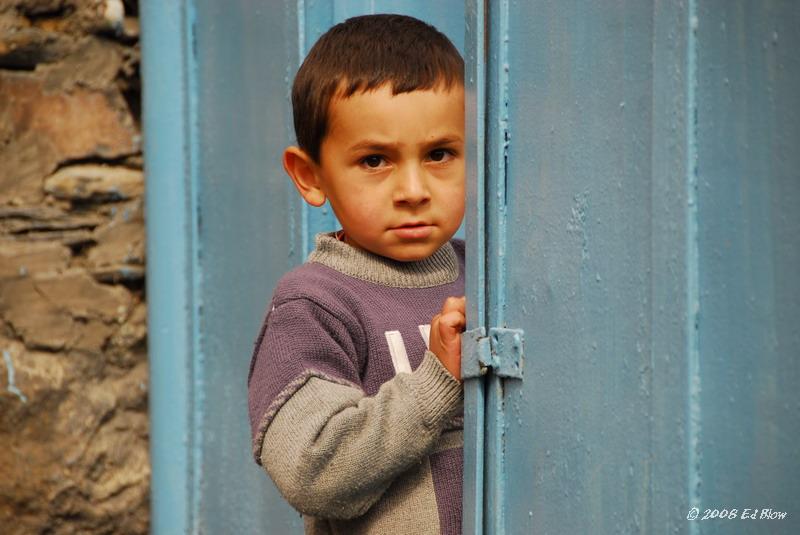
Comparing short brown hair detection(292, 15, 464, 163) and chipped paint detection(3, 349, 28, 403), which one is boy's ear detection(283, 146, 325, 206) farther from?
chipped paint detection(3, 349, 28, 403)

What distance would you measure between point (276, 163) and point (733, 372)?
1.62 metres

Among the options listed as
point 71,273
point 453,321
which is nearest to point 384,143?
point 453,321

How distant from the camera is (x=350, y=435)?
161cm

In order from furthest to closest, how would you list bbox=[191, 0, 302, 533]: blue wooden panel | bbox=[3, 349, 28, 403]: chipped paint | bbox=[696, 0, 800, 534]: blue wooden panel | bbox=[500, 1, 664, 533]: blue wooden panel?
bbox=[3, 349, 28, 403]: chipped paint < bbox=[191, 0, 302, 533]: blue wooden panel < bbox=[500, 1, 664, 533]: blue wooden panel < bbox=[696, 0, 800, 534]: blue wooden panel

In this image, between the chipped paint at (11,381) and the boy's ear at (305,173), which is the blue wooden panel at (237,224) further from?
the boy's ear at (305,173)

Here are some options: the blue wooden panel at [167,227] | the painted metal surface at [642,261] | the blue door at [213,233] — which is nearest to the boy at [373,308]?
the painted metal surface at [642,261]

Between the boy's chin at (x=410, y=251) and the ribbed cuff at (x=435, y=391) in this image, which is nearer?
the ribbed cuff at (x=435, y=391)

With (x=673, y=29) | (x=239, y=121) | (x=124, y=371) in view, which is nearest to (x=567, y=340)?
(x=673, y=29)

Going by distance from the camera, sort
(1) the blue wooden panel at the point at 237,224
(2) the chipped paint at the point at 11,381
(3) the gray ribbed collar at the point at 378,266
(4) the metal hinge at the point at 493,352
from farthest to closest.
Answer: (2) the chipped paint at the point at 11,381 < (1) the blue wooden panel at the point at 237,224 < (3) the gray ribbed collar at the point at 378,266 < (4) the metal hinge at the point at 493,352

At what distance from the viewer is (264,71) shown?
2.68 m

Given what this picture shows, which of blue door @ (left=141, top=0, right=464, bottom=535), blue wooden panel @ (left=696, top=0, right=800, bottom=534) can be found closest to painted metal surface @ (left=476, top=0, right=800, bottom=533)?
blue wooden panel @ (left=696, top=0, right=800, bottom=534)

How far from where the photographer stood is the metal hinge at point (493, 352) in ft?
5.15

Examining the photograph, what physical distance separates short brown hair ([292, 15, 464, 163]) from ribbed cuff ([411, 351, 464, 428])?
41 centimetres

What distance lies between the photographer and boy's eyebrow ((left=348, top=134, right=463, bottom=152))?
174 cm
